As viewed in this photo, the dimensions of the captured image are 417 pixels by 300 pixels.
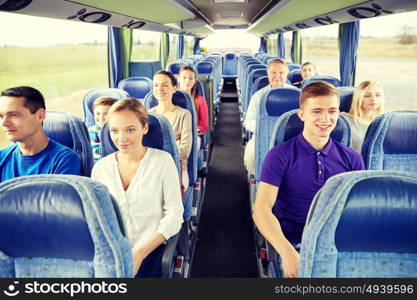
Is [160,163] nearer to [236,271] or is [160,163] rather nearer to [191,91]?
[236,271]

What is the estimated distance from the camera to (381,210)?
3.44 feet

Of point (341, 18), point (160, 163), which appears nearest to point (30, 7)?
point (160, 163)

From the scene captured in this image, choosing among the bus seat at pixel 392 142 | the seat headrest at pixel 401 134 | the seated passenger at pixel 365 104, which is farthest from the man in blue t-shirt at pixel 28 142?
the seated passenger at pixel 365 104

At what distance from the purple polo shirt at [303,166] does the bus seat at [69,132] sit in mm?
1176

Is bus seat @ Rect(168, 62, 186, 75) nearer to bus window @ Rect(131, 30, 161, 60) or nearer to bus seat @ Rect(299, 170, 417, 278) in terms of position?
bus window @ Rect(131, 30, 161, 60)

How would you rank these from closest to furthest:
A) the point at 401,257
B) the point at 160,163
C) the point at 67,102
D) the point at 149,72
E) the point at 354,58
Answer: the point at 401,257
the point at 160,163
the point at 67,102
the point at 354,58
the point at 149,72

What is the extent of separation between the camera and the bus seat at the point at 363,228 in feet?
3.43

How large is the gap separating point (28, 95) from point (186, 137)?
4.96 feet

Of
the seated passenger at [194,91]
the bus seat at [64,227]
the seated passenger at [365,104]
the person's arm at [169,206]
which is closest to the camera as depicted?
the bus seat at [64,227]

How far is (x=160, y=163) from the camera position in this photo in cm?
196

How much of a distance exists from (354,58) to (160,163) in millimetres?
5117

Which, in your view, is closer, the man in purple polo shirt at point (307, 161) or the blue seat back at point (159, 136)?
the man in purple polo shirt at point (307, 161)

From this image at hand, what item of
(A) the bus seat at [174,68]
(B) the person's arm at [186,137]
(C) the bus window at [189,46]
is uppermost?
(C) the bus window at [189,46]

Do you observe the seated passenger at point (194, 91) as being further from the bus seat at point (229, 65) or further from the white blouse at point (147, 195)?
the bus seat at point (229, 65)
